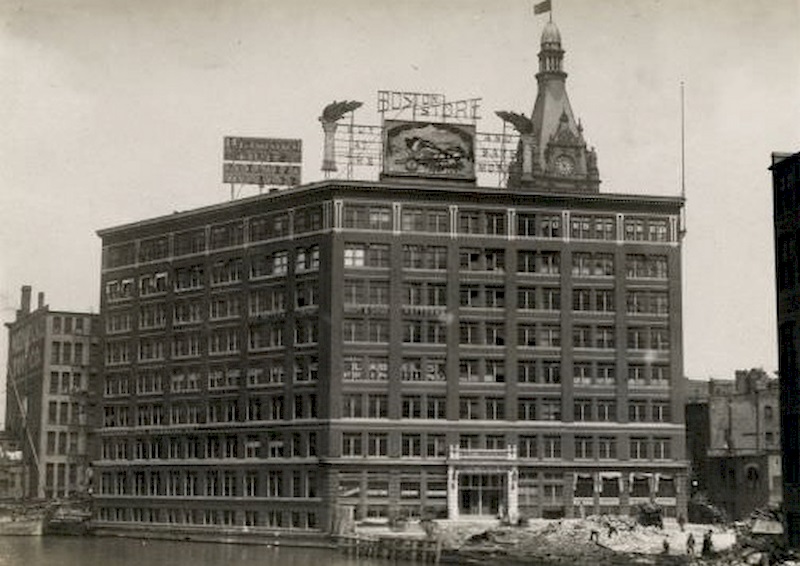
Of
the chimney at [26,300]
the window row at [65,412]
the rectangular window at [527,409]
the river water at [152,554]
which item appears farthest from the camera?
the chimney at [26,300]

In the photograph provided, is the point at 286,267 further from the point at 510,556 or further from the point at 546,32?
the point at 546,32

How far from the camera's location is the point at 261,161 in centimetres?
12638

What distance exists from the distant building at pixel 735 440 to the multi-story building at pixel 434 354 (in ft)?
44.2

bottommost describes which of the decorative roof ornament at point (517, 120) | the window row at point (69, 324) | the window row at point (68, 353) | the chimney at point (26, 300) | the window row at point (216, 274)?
the window row at point (68, 353)

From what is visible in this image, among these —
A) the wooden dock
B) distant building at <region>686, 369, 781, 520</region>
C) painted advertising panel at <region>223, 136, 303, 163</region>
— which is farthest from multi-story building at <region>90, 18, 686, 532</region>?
distant building at <region>686, 369, 781, 520</region>

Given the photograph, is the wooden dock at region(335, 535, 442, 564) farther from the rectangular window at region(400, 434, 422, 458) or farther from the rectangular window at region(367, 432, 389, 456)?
the rectangular window at region(400, 434, 422, 458)

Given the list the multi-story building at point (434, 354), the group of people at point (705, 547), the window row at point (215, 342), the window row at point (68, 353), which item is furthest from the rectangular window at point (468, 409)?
the window row at point (68, 353)

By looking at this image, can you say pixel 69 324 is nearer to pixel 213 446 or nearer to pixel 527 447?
pixel 213 446

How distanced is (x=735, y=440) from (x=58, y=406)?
267ft

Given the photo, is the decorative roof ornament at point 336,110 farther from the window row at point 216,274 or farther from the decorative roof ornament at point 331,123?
the window row at point 216,274

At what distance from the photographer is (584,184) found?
163875 millimetres

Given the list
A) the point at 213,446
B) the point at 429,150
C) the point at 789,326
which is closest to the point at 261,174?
the point at 429,150

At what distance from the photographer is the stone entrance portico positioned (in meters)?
117

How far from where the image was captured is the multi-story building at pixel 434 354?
118 meters
